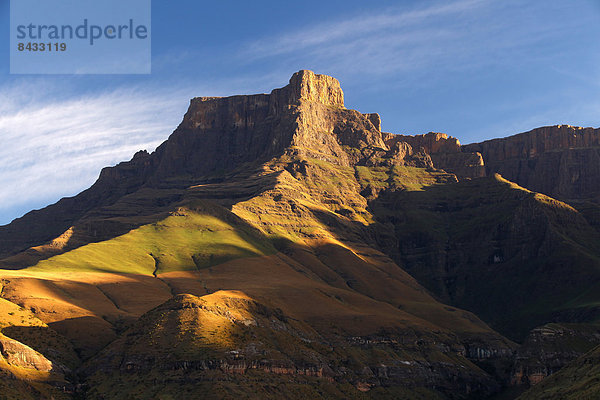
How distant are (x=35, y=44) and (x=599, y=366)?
142800mm

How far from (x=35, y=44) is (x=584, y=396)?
447ft

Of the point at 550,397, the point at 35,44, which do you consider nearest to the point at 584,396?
the point at 550,397

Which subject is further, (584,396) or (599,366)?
(599,366)

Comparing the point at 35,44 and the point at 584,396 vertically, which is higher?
the point at 35,44

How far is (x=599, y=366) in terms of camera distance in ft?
652

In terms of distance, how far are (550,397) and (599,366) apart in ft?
42.3

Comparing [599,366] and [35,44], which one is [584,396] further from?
[35,44]

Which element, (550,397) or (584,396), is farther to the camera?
(550,397)

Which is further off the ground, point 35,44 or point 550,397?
point 35,44

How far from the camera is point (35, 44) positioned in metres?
195

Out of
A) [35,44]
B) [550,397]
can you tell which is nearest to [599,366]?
[550,397]

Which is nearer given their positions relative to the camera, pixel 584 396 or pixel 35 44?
pixel 584 396

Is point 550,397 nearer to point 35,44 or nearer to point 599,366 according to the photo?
point 599,366

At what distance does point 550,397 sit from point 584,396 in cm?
2182
